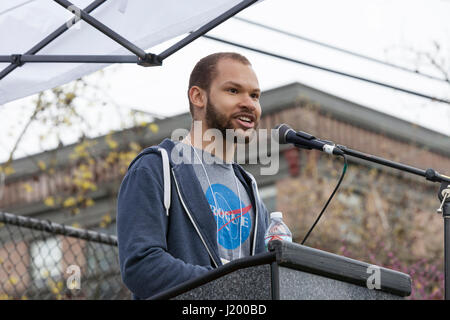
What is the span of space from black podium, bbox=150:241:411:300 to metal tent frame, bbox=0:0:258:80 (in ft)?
5.08

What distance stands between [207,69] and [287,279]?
1.57 metres

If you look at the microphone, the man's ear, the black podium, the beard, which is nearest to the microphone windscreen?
the microphone

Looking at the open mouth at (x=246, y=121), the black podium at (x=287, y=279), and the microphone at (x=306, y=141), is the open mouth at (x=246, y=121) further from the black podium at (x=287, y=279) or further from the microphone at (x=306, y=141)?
the black podium at (x=287, y=279)

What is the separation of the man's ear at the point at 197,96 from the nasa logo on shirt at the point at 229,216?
1.31 feet

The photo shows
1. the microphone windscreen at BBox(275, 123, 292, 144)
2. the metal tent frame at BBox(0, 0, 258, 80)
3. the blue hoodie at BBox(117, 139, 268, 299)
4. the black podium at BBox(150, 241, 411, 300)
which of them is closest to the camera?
the black podium at BBox(150, 241, 411, 300)

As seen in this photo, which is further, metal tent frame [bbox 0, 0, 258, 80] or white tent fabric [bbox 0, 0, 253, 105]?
white tent fabric [bbox 0, 0, 253, 105]

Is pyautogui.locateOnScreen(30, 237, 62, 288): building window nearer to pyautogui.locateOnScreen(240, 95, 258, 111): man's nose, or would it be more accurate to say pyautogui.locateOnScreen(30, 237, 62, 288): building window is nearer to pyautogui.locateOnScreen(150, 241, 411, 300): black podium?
pyautogui.locateOnScreen(240, 95, 258, 111): man's nose

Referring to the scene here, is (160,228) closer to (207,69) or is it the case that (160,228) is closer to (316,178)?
(207,69)

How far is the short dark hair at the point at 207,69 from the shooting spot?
386cm

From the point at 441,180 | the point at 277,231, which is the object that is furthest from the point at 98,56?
the point at 441,180

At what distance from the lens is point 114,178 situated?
18.0 metres

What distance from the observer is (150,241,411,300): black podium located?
2541mm

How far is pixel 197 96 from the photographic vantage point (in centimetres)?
389
